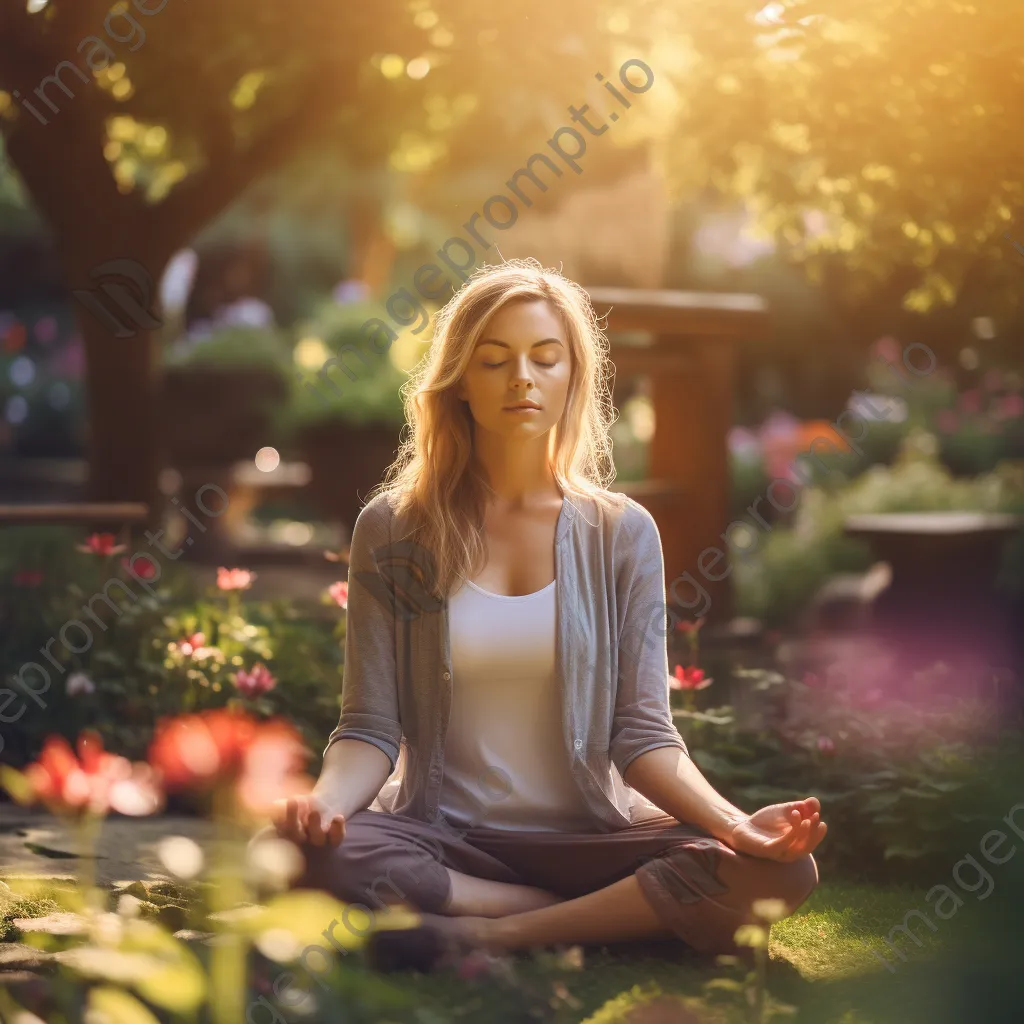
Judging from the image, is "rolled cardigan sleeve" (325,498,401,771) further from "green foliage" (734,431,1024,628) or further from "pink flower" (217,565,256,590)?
"green foliage" (734,431,1024,628)

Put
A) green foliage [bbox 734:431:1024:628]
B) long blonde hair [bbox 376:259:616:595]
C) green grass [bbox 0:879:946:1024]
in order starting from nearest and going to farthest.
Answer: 1. green grass [bbox 0:879:946:1024]
2. long blonde hair [bbox 376:259:616:595]
3. green foliage [bbox 734:431:1024:628]

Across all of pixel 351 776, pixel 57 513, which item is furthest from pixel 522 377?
pixel 57 513

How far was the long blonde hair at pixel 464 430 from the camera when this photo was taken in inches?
135

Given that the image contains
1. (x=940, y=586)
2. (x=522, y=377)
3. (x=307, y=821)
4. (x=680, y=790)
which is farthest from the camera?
(x=940, y=586)

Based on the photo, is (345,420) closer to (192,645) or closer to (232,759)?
(192,645)

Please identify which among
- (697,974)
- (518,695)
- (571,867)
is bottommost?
(697,974)

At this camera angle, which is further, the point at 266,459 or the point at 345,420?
the point at 266,459

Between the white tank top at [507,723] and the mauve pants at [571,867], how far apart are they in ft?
0.21

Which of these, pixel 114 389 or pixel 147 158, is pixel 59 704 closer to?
pixel 114 389

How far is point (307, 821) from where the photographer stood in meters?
2.97

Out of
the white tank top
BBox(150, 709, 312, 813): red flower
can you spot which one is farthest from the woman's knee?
BBox(150, 709, 312, 813): red flower

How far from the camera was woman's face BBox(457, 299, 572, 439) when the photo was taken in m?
3.39

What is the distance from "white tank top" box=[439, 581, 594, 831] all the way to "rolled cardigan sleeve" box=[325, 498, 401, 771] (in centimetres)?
15

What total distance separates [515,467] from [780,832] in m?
1.10
